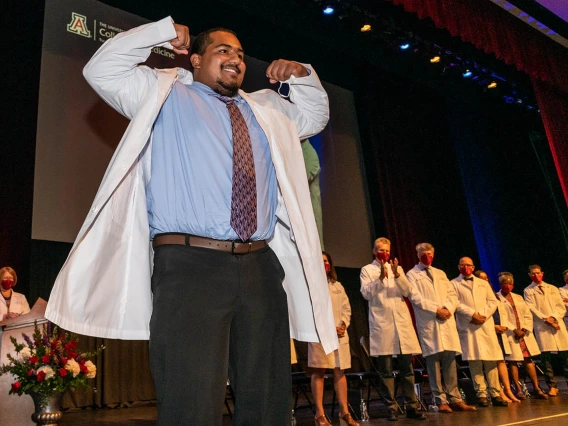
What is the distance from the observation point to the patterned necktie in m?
1.72

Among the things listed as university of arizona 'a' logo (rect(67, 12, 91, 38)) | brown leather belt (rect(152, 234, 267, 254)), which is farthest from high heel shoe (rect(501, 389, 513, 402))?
university of arizona 'a' logo (rect(67, 12, 91, 38))

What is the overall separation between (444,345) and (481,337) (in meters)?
0.76

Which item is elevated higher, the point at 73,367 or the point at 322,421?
the point at 73,367

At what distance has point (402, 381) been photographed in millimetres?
5449

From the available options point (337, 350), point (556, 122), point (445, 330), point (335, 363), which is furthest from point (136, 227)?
point (556, 122)

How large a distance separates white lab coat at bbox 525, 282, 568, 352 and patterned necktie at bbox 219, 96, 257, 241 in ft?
22.5

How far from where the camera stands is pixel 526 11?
8430mm

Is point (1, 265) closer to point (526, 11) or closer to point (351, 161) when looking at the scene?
point (351, 161)

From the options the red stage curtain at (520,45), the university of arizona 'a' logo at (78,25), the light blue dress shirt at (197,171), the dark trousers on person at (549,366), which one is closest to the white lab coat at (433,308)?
the dark trousers on person at (549,366)

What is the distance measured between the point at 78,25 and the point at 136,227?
18.9 ft

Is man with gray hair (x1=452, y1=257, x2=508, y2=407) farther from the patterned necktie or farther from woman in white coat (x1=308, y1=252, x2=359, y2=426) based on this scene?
the patterned necktie

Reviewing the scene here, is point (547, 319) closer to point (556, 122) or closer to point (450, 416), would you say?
point (450, 416)

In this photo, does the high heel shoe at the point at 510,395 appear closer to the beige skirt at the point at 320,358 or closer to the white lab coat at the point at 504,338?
the white lab coat at the point at 504,338

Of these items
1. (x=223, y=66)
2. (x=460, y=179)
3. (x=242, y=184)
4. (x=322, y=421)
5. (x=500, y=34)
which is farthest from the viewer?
(x=460, y=179)
